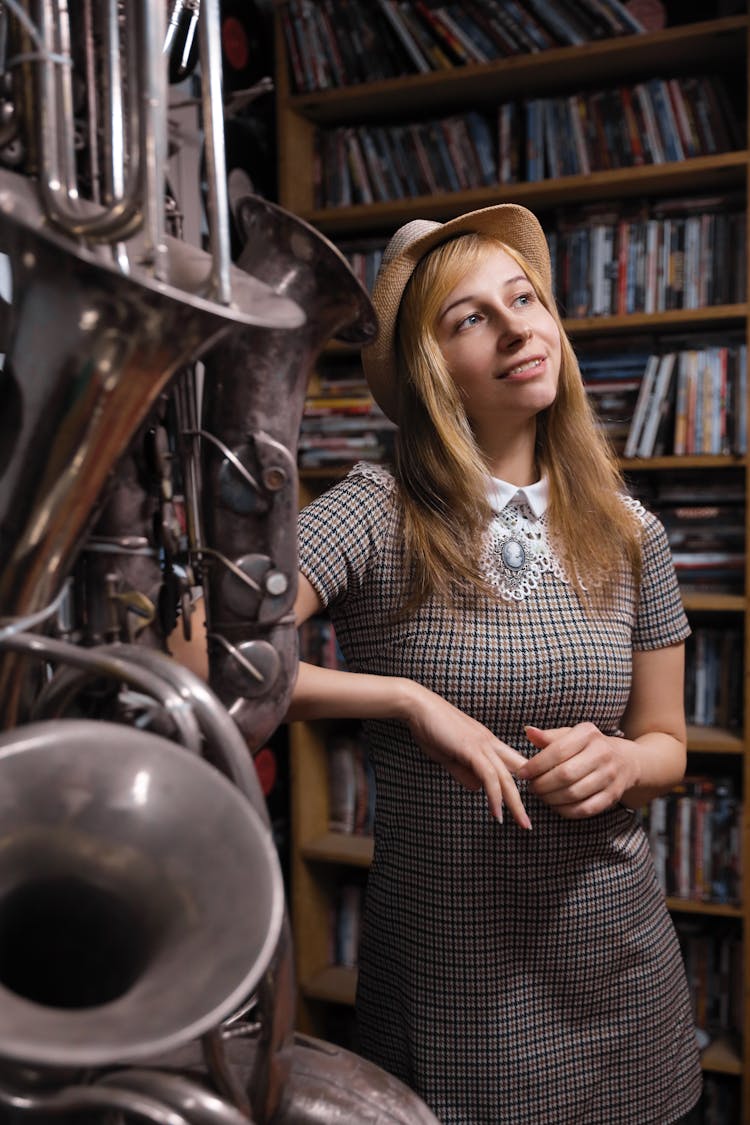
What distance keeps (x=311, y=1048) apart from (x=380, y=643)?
0.62 meters

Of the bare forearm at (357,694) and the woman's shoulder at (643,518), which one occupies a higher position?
the woman's shoulder at (643,518)

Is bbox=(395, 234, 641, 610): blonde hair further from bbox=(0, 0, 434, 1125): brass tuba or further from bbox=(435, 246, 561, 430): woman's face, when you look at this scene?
bbox=(0, 0, 434, 1125): brass tuba

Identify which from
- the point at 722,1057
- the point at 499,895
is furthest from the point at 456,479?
the point at 722,1057

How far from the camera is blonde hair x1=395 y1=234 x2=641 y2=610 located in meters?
1.24

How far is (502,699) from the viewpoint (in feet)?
3.94

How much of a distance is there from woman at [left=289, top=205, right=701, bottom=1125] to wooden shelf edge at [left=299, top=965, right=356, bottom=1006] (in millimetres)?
1302

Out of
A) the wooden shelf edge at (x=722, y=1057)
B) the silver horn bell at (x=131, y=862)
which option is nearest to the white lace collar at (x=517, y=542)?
the silver horn bell at (x=131, y=862)

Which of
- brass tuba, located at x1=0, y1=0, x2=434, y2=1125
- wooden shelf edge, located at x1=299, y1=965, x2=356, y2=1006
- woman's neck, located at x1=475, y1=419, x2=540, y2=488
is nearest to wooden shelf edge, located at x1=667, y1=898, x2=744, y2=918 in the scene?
wooden shelf edge, located at x1=299, y1=965, x2=356, y2=1006

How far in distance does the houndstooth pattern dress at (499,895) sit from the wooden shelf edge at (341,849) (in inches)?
47.5

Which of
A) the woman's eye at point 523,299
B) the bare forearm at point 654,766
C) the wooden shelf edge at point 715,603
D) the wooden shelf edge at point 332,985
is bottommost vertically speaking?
the wooden shelf edge at point 332,985

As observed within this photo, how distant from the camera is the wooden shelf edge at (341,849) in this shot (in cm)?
249

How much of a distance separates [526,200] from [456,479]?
1390mm

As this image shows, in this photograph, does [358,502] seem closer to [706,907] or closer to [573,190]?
[573,190]

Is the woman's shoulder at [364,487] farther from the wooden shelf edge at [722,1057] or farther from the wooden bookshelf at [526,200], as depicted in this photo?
the wooden shelf edge at [722,1057]
